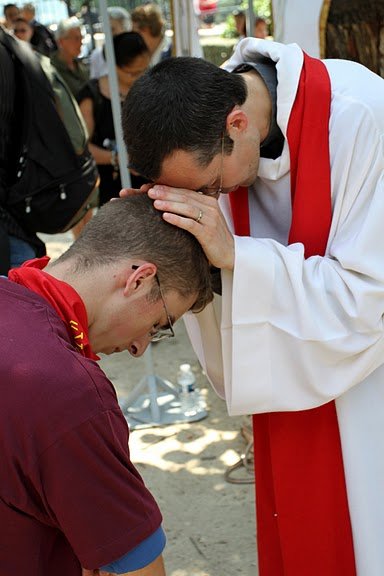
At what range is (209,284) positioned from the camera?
212 centimetres

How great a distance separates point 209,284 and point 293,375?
333 millimetres

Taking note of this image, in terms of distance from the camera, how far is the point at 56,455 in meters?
1.50

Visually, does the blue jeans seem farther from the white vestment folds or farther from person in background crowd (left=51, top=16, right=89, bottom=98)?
person in background crowd (left=51, top=16, right=89, bottom=98)

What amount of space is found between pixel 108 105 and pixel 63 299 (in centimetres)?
428

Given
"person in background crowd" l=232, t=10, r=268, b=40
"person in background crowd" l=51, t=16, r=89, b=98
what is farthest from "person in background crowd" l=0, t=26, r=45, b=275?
"person in background crowd" l=232, t=10, r=268, b=40

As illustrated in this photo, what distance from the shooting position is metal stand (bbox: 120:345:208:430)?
468 cm

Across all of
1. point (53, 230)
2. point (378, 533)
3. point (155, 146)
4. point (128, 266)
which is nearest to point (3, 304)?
point (128, 266)

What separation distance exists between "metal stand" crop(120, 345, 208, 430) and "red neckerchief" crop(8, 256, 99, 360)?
9.34ft

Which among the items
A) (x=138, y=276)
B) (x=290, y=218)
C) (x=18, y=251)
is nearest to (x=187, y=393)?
(x=18, y=251)

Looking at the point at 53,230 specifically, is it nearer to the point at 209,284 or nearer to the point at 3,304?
Answer: the point at 209,284

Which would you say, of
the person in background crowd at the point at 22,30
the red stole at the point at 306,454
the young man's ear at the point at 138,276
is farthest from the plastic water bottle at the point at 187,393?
the person in background crowd at the point at 22,30

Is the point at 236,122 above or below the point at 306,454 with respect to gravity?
above

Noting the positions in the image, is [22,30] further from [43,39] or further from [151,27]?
[151,27]

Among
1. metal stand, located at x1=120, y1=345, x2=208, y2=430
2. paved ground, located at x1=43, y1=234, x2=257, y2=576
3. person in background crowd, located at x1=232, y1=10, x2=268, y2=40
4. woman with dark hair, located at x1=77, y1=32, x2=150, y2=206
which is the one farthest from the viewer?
person in background crowd, located at x1=232, y1=10, x2=268, y2=40
